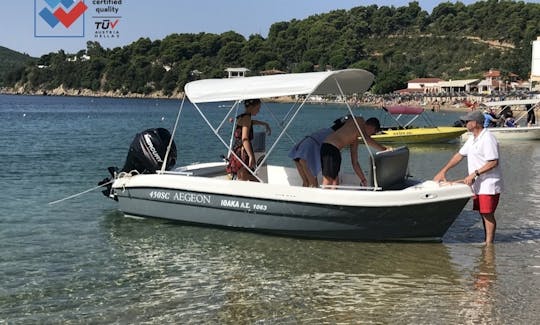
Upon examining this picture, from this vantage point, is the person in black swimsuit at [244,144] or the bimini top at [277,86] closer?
the bimini top at [277,86]

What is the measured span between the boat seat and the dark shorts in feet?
1.82

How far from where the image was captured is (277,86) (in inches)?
397

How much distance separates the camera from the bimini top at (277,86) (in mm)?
9953

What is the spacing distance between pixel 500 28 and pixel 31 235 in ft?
608

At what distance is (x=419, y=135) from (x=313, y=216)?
2215cm

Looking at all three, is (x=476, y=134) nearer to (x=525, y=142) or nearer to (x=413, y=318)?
(x=413, y=318)

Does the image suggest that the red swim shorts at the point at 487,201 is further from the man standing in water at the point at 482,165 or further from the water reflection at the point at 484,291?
the water reflection at the point at 484,291

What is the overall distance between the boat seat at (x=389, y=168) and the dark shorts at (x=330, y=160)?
0.55 metres

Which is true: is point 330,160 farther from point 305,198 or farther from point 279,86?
point 279,86

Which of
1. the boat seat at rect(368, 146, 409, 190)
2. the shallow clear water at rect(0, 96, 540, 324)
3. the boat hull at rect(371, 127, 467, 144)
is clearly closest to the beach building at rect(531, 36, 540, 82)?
the boat hull at rect(371, 127, 467, 144)

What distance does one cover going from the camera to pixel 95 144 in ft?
114

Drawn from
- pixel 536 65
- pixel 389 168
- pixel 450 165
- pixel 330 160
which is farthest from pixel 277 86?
pixel 536 65

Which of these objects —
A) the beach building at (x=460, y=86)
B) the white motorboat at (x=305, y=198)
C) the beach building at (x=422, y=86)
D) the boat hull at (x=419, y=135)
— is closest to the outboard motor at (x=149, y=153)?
the white motorboat at (x=305, y=198)

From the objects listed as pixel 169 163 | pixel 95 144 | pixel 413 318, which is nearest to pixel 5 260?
pixel 169 163
